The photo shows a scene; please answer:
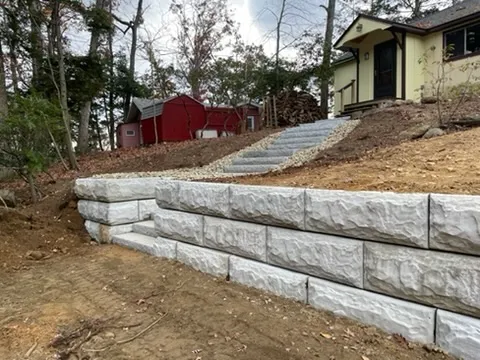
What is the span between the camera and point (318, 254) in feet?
7.21

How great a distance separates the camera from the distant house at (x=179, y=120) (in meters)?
18.4

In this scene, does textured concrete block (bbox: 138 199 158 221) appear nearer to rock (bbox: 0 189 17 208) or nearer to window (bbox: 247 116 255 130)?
rock (bbox: 0 189 17 208)

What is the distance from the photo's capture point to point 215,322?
2.20 m

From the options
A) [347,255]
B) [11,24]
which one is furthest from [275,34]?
[347,255]

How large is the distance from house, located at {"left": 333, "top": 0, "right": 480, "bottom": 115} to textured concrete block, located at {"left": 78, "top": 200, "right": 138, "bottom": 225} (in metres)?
9.41

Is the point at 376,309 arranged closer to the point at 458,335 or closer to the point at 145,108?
the point at 458,335

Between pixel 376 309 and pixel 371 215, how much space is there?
20.8 inches

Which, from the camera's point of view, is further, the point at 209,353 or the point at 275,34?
the point at 275,34

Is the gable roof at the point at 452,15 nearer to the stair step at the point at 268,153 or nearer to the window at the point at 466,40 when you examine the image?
the window at the point at 466,40

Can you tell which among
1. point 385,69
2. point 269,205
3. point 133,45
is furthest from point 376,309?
point 133,45

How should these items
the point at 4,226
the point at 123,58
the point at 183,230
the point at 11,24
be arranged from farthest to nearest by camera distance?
the point at 123,58, the point at 11,24, the point at 4,226, the point at 183,230

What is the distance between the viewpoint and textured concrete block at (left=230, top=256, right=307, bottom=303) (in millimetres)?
2326

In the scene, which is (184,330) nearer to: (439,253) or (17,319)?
(17,319)

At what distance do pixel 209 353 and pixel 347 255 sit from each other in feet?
3.15
